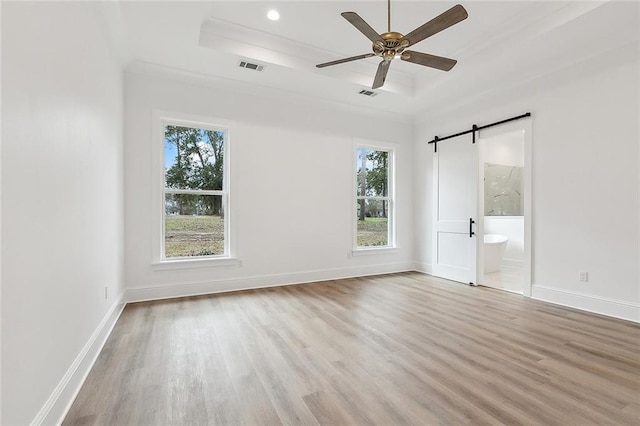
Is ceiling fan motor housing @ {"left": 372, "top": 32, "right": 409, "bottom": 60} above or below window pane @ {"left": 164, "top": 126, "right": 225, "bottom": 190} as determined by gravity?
above

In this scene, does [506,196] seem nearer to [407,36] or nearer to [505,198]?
[505,198]

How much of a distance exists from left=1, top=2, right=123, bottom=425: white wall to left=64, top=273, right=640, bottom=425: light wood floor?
0.39 metres

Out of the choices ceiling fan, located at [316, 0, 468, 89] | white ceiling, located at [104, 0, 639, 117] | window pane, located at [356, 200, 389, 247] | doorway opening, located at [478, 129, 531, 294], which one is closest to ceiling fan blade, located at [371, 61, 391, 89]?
ceiling fan, located at [316, 0, 468, 89]

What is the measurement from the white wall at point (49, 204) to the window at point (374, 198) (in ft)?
13.1

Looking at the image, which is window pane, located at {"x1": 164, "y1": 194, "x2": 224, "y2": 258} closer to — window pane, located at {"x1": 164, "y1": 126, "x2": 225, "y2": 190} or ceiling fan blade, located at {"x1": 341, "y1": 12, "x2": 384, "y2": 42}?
window pane, located at {"x1": 164, "y1": 126, "x2": 225, "y2": 190}

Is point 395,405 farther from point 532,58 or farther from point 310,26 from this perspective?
point 532,58

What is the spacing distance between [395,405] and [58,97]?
2638mm

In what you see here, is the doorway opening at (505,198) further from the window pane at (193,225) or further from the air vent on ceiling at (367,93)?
the window pane at (193,225)

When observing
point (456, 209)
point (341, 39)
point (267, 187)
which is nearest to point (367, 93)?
point (341, 39)

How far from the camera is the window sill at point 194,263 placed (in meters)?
3.95

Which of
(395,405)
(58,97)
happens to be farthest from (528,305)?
(58,97)

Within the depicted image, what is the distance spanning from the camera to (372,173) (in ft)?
18.9

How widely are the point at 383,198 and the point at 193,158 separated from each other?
3.43m

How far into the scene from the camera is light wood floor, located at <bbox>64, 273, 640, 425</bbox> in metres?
1.68
